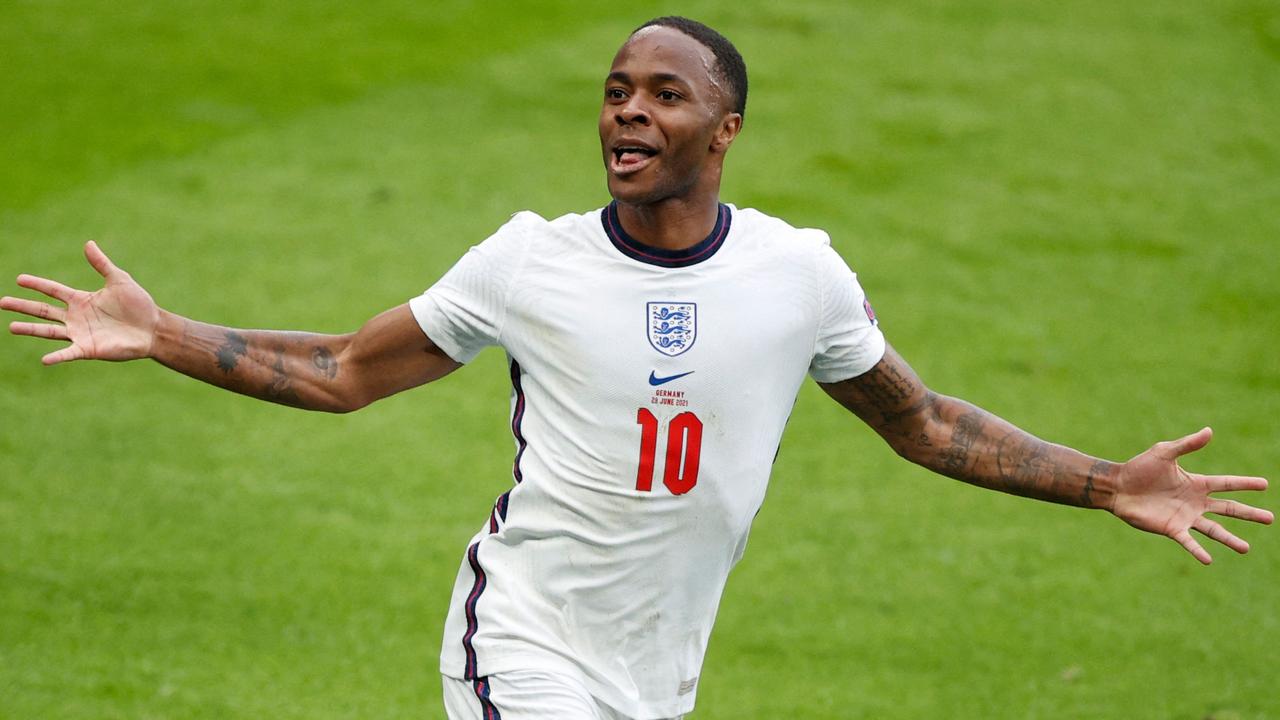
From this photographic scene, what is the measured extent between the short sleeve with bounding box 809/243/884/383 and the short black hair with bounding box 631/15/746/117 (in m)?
0.46

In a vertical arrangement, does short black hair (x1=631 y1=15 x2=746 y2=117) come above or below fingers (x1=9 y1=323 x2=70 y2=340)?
above

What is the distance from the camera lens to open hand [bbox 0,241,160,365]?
3998mm

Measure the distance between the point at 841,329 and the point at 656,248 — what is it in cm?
55

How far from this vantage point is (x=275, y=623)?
23.2ft

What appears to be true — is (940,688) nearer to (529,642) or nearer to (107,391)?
(529,642)

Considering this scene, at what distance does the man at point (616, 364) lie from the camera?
156 inches

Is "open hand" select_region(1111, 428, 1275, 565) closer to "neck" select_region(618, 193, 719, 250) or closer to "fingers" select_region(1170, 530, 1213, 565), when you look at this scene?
"fingers" select_region(1170, 530, 1213, 565)

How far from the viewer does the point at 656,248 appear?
4043mm

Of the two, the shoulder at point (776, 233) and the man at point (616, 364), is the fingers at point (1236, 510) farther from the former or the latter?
the shoulder at point (776, 233)

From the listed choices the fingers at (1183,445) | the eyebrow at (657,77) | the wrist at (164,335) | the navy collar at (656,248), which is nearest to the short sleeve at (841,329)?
the navy collar at (656,248)

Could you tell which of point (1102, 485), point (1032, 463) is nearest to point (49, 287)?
A: point (1032, 463)

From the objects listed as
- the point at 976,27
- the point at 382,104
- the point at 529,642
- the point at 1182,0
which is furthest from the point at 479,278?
the point at 1182,0

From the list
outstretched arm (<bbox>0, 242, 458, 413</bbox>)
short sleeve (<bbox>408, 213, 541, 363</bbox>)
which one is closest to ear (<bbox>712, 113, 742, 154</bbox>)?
short sleeve (<bbox>408, 213, 541, 363</bbox>)

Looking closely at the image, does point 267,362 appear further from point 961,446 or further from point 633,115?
point 961,446
